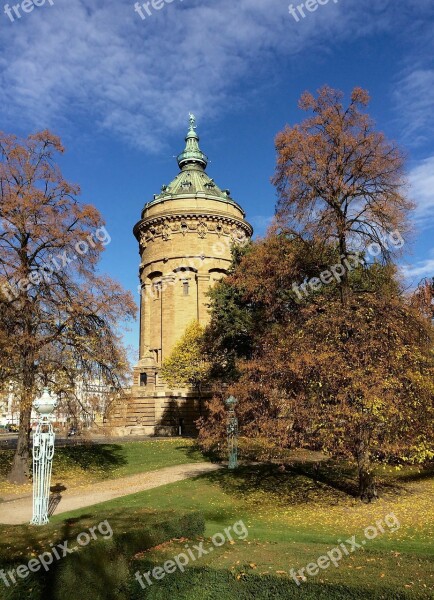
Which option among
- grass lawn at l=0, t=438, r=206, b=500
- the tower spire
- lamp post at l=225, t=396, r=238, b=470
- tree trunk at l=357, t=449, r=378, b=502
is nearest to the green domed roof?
the tower spire

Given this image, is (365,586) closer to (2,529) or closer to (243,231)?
(2,529)

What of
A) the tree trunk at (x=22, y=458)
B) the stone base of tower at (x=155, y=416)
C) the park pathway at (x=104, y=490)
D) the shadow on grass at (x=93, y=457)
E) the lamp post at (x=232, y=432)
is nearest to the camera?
the park pathway at (x=104, y=490)

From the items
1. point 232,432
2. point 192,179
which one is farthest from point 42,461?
point 192,179

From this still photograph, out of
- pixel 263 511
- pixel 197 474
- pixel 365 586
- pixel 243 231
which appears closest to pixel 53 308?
pixel 197 474

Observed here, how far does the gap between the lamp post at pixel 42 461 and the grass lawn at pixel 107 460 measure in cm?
507

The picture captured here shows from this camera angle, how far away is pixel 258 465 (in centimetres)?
2261

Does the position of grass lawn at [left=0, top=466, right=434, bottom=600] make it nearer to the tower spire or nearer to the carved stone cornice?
the carved stone cornice

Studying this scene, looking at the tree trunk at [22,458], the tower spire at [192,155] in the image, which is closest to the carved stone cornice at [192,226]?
the tower spire at [192,155]

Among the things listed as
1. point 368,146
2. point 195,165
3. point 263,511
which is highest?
point 195,165

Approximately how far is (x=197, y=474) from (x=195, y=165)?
148 ft

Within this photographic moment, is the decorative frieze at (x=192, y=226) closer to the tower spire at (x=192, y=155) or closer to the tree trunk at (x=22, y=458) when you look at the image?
the tower spire at (x=192, y=155)

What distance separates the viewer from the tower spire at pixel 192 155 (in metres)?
60.1

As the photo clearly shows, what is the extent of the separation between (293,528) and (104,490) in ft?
28.1

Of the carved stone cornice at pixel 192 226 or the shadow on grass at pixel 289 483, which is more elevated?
the carved stone cornice at pixel 192 226
